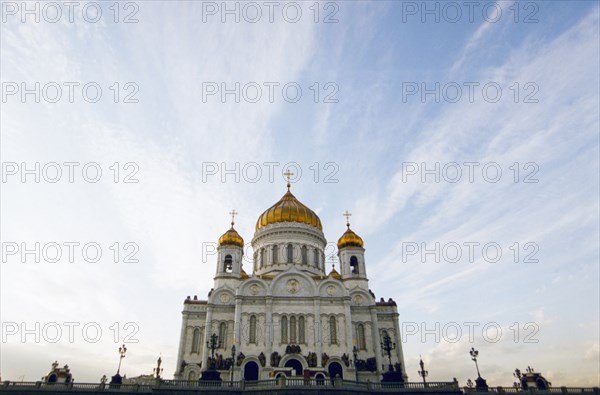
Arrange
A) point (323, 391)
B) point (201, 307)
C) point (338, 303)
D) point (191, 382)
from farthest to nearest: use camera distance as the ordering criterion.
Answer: point (201, 307)
point (338, 303)
point (191, 382)
point (323, 391)

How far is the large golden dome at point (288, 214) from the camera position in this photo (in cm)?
4178

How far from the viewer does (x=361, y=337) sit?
34.8 meters

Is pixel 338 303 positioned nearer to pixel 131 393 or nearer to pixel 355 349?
pixel 355 349

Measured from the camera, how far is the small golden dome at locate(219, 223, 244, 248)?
38.2 meters

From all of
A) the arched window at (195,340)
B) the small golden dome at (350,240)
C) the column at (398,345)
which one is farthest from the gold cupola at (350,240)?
the arched window at (195,340)

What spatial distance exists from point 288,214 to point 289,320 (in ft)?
39.4

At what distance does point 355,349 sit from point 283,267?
10.6 m

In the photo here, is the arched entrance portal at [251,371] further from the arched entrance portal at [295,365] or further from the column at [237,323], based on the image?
the arched entrance portal at [295,365]

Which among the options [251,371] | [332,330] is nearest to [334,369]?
[332,330]

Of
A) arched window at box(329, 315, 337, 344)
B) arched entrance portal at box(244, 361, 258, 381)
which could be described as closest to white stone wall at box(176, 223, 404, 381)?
arched window at box(329, 315, 337, 344)

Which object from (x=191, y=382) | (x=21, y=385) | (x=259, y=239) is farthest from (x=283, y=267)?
(x=21, y=385)

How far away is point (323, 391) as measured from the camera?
72.0 ft

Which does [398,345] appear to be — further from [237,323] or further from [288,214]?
[288,214]

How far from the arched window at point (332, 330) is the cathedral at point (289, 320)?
0.27 ft
